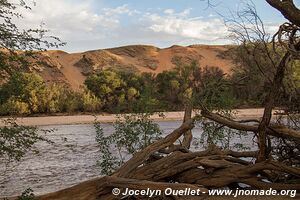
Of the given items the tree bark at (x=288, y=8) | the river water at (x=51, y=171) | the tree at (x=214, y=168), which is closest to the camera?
the tree bark at (x=288, y=8)

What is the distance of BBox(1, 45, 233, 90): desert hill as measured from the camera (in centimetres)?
11088

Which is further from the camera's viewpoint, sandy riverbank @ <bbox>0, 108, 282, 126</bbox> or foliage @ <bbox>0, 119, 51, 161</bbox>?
sandy riverbank @ <bbox>0, 108, 282, 126</bbox>

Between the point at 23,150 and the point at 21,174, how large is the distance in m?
8.92

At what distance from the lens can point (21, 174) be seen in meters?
19.1

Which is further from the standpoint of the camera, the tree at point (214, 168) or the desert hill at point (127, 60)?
the desert hill at point (127, 60)

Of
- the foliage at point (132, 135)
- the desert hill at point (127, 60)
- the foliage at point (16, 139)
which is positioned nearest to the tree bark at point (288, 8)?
the foliage at point (16, 139)

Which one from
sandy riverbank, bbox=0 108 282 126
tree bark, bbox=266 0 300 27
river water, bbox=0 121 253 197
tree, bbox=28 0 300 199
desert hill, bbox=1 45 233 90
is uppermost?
desert hill, bbox=1 45 233 90

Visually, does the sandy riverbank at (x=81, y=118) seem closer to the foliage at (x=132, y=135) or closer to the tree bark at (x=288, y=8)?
the foliage at (x=132, y=135)

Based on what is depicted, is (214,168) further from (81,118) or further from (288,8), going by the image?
(81,118)

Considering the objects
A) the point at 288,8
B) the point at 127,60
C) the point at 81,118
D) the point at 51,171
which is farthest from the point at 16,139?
the point at 127,60

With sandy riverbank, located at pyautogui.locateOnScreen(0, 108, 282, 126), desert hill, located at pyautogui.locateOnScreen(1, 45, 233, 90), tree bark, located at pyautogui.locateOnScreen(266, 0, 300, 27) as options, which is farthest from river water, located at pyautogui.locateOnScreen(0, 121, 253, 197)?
desert hill, located at pyautogui.locateOnScreen(1, 45, 233, 90)

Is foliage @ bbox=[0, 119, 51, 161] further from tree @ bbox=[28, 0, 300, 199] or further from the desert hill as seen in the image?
the desert hill

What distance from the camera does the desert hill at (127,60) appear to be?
111m

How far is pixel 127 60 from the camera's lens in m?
136
